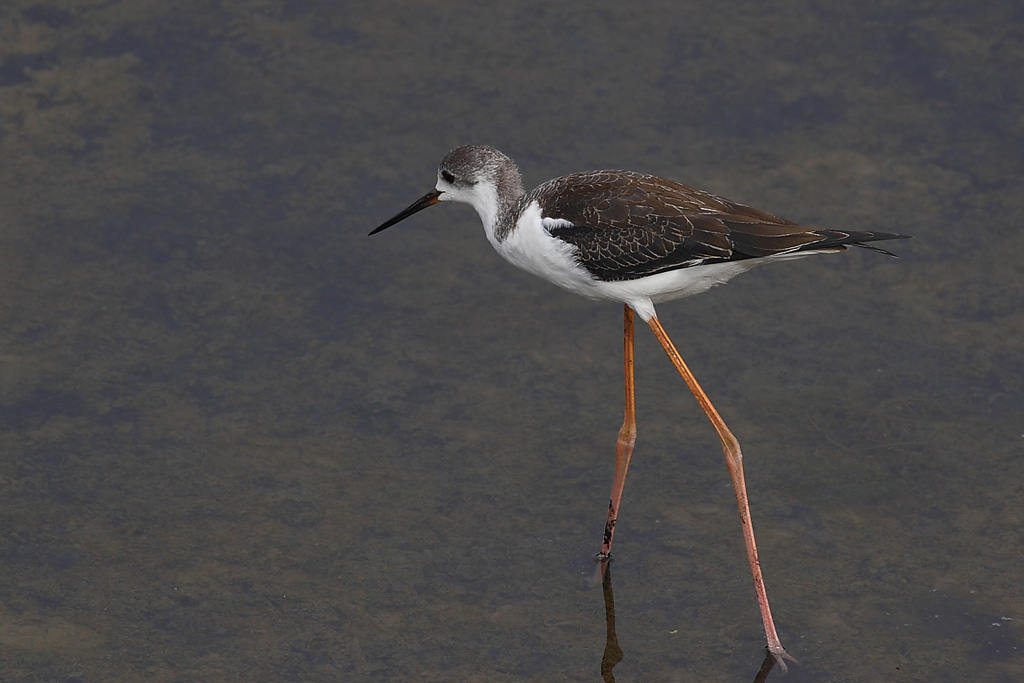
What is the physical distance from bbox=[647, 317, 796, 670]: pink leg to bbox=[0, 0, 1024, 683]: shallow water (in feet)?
0.44

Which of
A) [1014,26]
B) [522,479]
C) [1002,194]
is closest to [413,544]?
[522,479]

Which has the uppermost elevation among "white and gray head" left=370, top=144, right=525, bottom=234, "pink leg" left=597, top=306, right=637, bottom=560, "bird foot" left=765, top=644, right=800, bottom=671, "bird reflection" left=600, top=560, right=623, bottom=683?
"white and gray head" left=370, top=144, right=525, bottom=234

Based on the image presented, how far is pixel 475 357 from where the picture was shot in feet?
31.4

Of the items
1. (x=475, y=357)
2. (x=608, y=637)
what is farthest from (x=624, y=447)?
(x=475, y=357)

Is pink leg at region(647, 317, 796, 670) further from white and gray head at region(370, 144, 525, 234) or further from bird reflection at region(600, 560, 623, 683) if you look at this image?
white and gray head at region(370, 144, 525, 234)

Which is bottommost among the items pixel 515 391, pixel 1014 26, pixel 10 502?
pixel 10 502

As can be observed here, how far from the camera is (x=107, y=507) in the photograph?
842cm

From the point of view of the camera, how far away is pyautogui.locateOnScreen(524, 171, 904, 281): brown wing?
24.4ft

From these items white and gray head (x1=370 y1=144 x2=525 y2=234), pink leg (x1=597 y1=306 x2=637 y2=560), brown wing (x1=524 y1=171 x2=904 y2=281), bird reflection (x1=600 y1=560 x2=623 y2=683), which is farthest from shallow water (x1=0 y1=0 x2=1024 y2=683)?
brown wing (x1=524 y1=171 x2=904 y2=281)

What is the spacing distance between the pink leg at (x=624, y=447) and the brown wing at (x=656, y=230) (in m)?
0.60

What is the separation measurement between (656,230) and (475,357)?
233 centimetres

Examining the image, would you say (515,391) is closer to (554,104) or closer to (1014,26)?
(554,104)

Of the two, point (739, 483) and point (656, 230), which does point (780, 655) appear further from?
point (656, 230)

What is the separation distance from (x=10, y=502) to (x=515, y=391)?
3123 mm
